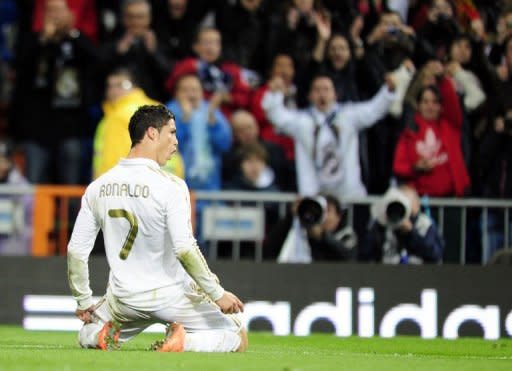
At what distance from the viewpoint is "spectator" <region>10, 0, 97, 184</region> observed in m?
15.5

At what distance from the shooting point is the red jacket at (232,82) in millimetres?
15359

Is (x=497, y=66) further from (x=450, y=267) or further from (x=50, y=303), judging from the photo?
(x=50, y=303)

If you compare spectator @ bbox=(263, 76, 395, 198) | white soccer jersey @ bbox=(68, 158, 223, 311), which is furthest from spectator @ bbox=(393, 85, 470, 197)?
white soccer jersey @ bbox=(68, 158, 223, 311)

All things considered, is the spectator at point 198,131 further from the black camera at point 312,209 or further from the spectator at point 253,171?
the black camera at point 312,209

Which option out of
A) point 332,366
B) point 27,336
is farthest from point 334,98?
point 332,366

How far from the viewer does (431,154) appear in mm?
15016

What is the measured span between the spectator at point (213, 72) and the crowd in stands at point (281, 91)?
0.02m

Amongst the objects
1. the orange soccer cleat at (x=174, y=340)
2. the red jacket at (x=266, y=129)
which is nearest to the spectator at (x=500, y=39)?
the red jacket at (x=266, y=129)

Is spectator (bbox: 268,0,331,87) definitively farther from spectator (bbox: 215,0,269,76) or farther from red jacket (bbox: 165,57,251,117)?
red jacket (bbox: 165,57,251,117)

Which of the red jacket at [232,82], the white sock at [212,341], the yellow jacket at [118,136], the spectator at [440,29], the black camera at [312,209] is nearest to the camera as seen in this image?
the white sock at [212,341]

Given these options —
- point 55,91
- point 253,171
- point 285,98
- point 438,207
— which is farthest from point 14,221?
point 438,207

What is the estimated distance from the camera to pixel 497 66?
15.8 m

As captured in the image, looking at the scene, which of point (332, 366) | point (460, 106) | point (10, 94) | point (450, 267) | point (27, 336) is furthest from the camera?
point (10, 94)

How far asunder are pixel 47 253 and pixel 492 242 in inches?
189
